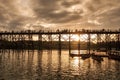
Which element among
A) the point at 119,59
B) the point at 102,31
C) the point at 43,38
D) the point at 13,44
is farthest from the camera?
the point at 13,44

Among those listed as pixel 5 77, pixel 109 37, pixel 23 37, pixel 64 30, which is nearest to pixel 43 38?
pixel 23 37

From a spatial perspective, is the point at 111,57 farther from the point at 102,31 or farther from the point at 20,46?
the point at 20,46

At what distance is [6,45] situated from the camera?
544 feet

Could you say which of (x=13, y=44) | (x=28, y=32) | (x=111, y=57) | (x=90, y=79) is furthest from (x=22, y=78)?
(x=13, y=44)

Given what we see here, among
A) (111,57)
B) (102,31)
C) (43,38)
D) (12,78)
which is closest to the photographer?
(12,78)

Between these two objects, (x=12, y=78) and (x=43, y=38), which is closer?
(x=12, y=78)

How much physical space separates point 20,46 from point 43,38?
36990 mm

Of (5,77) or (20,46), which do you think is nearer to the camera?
(5,77)

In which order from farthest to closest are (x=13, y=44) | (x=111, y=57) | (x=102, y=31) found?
1. (x=13, y=44)
2. (x=102, y=31)
3. (x=111, y=57)

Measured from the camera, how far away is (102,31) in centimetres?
10350

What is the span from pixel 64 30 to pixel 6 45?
7034 centimetres

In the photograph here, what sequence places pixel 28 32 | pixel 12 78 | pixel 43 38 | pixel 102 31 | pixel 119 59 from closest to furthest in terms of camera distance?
pixel 12 78 < pixel 119 59 < pixel 102 31 < pixel 28 32 < pixel 43 38

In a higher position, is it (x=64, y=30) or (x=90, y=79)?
(x=64, y=30)

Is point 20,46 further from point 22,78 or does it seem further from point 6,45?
point 22,78
